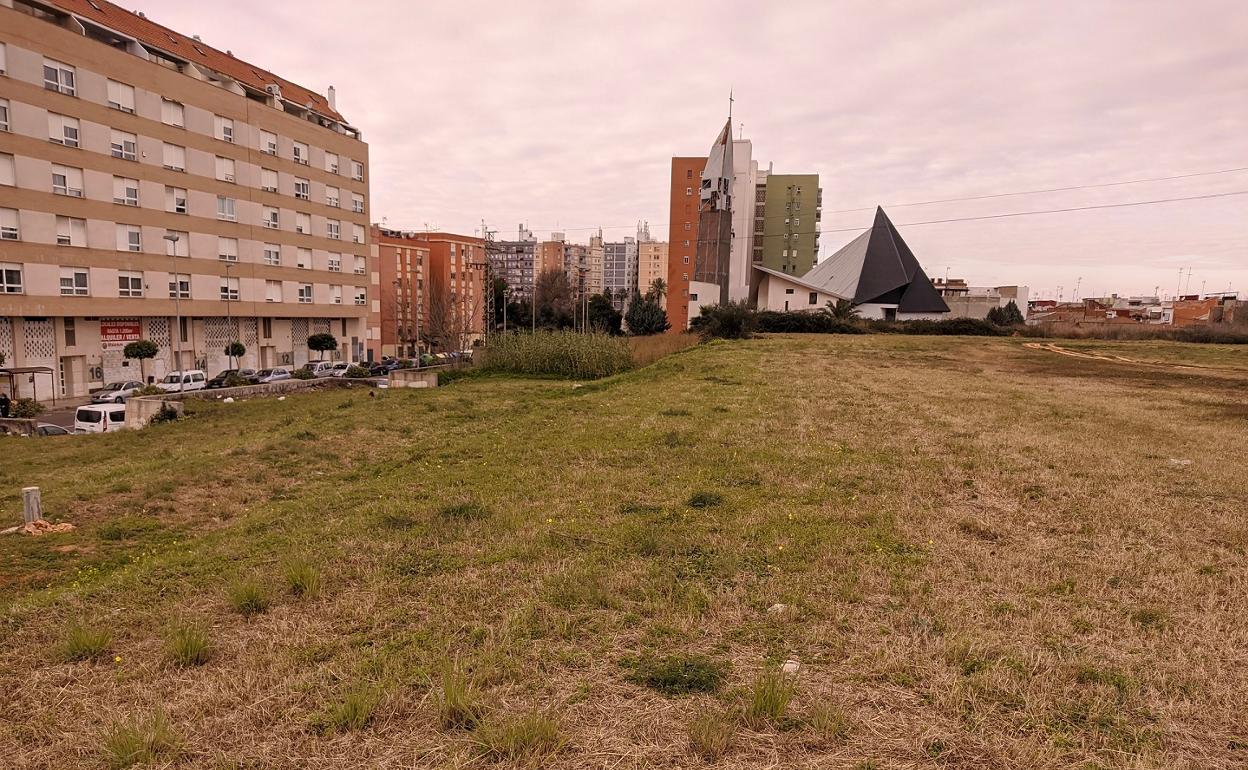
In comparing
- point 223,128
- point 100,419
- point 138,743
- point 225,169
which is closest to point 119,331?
point 225,169

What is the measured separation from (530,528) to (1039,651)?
14.0 ft

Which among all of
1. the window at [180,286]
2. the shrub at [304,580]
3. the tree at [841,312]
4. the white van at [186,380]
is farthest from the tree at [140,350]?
the tree at [841,312]

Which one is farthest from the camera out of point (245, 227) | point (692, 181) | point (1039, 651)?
point (692, 181)

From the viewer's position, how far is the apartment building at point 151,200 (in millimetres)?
30359

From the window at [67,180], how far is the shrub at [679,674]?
40.5m

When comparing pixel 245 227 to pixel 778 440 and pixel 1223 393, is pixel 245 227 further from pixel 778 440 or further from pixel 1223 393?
pixel 1223 393

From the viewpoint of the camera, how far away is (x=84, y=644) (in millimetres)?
4066

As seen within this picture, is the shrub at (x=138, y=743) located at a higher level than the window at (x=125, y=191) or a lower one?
lower

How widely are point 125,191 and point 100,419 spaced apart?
19.5 meters

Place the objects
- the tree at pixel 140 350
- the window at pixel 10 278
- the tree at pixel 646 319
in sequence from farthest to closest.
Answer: the tree at pixel 646 319
the tree at pixel 140 350
the window at pixel 10 278

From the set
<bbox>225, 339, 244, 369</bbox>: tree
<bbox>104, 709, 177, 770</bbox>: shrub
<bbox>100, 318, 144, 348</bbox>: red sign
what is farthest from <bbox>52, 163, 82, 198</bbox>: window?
<bbox>104, 709, 177, 770</bbox>: shrub

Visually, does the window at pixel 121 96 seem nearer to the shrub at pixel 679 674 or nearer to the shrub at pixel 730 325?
the shrub at pixel 730 325


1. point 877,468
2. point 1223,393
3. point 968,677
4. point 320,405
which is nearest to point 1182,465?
point 877,468

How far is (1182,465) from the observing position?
28.1 feet
